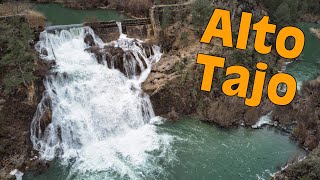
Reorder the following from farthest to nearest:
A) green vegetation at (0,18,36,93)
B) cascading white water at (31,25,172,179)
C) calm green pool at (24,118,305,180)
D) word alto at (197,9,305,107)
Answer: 1. word alto at (197,9,305,107)
2. green vegetation at (0,18,36,93)
3. cascading white water at (31,25,172,179)
4. calm green pool at (24,118,305,180)

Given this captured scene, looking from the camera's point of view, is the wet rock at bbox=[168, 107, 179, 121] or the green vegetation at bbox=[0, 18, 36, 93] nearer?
the green vegetation at bbox=[0, 18, 36, 93]

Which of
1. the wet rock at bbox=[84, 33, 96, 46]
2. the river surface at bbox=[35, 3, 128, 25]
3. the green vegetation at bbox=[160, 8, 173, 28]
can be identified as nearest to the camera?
the wet rock at bbox=[84, 33, 96, 46]

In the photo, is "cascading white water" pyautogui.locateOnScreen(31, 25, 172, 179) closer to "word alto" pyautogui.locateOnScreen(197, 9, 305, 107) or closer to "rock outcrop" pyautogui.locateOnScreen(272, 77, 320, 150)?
"word alto" pyautogui.locateOnScreen(197, 9, 305, 107)

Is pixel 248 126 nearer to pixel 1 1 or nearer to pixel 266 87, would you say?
pixel 266 87

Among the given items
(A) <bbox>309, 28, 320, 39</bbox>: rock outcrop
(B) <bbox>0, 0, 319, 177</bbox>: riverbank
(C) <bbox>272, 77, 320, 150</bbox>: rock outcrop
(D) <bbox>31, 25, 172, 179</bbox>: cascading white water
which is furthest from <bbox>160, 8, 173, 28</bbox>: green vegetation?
(A) <bbox>309, 28, 320, 39</bbox>: rock outcrop

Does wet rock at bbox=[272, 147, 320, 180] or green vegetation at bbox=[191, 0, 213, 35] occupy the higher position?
green vegetation at bbox=[191, 0, 213, 35]

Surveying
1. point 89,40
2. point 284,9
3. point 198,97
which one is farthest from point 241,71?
point 284,9

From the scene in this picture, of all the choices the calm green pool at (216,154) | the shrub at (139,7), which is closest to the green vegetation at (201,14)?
the shrub at (139,7)
